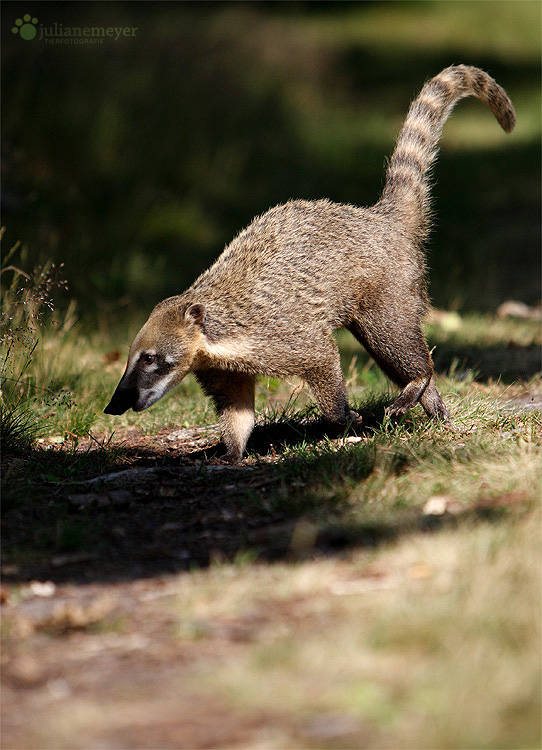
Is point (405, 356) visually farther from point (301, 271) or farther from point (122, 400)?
point (122, 400)

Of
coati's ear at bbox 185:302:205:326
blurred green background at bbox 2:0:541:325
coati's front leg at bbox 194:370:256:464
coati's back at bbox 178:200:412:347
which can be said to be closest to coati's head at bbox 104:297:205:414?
coati's ear at bbox 185:302:205:326

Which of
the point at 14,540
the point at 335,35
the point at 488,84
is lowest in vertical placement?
the point at 14,540

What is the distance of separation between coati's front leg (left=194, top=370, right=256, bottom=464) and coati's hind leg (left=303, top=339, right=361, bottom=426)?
1.22 ft

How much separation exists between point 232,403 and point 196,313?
563 millimetres

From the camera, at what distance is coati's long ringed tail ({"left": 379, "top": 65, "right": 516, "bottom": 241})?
5.60 m

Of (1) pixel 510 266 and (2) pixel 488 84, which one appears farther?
(1) pixel 510 266

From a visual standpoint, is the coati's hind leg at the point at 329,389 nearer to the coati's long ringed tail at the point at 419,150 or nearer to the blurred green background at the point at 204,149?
the coati's long ringed tail at the point at 419,150

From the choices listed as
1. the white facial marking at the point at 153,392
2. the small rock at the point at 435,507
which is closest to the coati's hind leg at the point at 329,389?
the white facial marking at the point at 153,392

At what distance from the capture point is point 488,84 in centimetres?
599

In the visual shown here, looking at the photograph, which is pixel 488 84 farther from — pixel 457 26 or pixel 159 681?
pixel 457 26

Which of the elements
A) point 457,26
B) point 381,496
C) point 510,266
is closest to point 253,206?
point 510,266

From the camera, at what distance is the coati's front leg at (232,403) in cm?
510

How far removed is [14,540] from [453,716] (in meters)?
2.04

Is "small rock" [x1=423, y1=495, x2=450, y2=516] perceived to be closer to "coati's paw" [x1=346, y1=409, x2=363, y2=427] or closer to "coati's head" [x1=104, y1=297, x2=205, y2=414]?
"coati's paw" [x1=346, y1=409, x2=363, y2=427]
